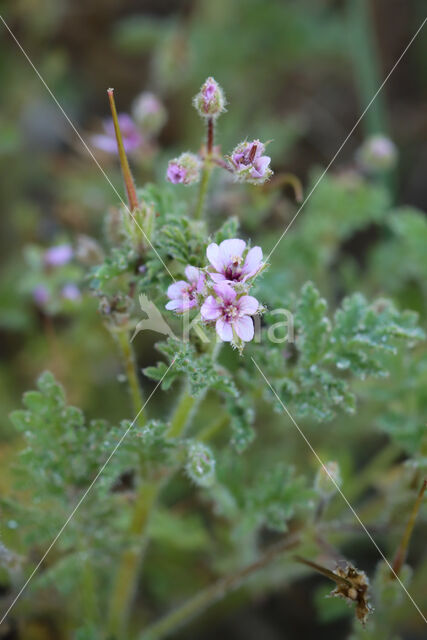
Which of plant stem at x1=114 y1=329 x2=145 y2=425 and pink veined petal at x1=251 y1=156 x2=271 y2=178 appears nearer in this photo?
pink veined petal at x1=251 y1=156 x2=271 y2=178

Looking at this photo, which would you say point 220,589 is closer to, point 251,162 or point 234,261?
point 234,261

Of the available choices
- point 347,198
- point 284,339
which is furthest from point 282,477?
point 347,198

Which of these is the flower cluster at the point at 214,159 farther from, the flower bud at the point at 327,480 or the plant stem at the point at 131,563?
the plant stem at the point at 131,563

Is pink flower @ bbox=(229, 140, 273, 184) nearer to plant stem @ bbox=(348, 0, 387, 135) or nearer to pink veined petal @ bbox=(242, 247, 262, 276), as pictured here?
pink veined petal @ bbox=(242, 247, 262, 276)

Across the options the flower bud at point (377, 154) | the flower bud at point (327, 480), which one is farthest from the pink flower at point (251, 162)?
the flower bud at point (377, 154)

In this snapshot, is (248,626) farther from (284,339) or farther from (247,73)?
(247,73)

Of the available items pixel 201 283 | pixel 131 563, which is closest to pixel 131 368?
pixel 201 283

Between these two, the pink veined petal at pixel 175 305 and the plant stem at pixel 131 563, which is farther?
the plant stem at pixel 131 563

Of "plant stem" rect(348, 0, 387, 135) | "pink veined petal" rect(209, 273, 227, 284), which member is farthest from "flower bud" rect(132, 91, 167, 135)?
"pink veined petal" rect(209, 273, 227, 284)
